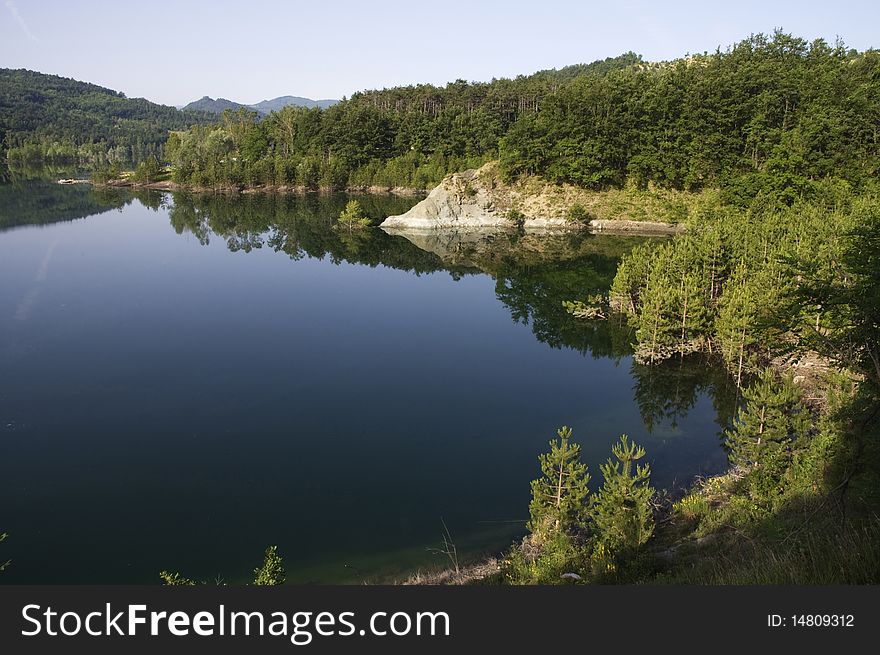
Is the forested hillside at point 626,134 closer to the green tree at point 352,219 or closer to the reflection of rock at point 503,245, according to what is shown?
the reflection of rock at point 503,245

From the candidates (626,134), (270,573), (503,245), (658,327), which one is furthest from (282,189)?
(270,573)

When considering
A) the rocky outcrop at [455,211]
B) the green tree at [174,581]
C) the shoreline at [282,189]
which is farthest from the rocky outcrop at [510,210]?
the green tree at [174,581]

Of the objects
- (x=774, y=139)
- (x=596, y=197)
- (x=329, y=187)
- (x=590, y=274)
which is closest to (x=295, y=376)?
(x=590, y=274)

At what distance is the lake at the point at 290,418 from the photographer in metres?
21.2

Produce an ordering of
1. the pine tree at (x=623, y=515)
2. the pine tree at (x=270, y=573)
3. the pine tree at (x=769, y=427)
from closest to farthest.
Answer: the pine tree at (x=270, y=573) < the pine tree at (x=623, y=515) < the pine tree at (x=769, y=427)

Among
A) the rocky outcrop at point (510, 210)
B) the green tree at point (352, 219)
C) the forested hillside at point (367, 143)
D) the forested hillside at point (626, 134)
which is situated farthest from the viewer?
the forested hillside at point (367, 143)

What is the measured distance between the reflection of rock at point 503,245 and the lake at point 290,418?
1040 cm

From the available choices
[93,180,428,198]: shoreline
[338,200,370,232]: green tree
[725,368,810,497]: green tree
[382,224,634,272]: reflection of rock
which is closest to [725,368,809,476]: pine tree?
[725,368,810,497]: green tree

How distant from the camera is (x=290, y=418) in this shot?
98.7 feet

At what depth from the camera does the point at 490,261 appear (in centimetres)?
7300

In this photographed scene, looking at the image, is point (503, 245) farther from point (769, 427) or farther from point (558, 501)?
point (558, 501)

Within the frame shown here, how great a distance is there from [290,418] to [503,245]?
56.6 m

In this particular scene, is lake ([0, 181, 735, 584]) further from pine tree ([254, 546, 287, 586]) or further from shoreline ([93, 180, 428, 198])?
shoreline ([93, 180, 428, 198])

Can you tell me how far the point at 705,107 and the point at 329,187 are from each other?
7838 centimetres
